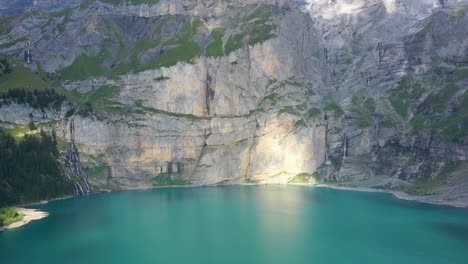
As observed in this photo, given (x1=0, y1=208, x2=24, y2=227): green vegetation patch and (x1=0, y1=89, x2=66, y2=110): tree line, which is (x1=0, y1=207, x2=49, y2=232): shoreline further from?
(x1=0, y1=89, x2=66, y2=110): tree line

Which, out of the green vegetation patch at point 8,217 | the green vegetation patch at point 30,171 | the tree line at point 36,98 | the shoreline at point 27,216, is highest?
the tree line at point 36,98

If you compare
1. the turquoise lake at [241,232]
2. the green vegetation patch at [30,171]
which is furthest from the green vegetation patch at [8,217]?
the green vegetation patch at [30,171]

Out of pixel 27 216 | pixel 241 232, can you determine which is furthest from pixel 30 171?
pixel 241 232

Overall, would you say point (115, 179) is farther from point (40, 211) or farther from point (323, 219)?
point (323, 219)

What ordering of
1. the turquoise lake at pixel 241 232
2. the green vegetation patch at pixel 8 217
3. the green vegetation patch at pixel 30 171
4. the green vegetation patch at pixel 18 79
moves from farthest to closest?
the green vegetation patch at pixel 18 79
the green vegetation patch at pixel 30 171
the green vegetation patch at pixel 8 217
the turquoise lake at pixel 241 232

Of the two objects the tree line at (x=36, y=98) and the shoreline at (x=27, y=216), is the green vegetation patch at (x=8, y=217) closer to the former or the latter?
the shoreline at (x=27, y=216)
